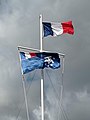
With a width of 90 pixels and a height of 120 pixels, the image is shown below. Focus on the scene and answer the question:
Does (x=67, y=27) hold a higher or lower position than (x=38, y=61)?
higher

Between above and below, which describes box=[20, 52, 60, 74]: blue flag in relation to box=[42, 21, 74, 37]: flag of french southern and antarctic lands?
below

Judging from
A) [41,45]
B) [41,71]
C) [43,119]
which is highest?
[41,45]

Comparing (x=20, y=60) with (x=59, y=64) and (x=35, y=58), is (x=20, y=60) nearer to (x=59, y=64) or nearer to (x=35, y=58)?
(x=35, y=58)

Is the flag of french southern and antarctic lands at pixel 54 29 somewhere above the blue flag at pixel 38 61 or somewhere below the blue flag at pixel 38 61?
above

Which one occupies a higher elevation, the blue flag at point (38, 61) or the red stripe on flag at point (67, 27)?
the red stripe on flag at point (67, 27)

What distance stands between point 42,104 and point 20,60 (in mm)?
7785

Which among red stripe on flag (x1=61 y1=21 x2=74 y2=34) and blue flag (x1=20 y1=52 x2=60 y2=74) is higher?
red stripe on flag (x1=61 y1=21 x2=74 y2=34)

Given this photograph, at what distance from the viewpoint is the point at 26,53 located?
210 feet

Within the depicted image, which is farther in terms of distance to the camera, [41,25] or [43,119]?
[41,25]

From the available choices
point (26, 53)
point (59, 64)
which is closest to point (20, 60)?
point (26, 53)

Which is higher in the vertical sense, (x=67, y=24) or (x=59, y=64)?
(x=67, y=24)

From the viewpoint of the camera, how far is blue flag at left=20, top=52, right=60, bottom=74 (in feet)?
207

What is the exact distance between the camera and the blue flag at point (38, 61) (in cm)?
6315

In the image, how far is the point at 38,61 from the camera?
63812 millimetres
